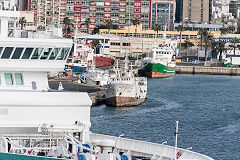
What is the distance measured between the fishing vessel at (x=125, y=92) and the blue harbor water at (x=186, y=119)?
1494mm

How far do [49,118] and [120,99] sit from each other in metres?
66.1

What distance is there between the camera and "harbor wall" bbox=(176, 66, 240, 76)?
167000 mm

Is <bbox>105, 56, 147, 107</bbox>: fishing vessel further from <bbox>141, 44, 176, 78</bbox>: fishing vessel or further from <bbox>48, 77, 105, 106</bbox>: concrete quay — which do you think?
<bbox>141, 44, 176, 78</bbox>: fishing vessel

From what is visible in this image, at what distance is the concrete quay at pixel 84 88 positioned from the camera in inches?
3531

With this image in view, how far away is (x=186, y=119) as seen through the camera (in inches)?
3009

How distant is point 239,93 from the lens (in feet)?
372

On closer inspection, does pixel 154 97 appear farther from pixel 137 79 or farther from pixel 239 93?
pixel 239 93

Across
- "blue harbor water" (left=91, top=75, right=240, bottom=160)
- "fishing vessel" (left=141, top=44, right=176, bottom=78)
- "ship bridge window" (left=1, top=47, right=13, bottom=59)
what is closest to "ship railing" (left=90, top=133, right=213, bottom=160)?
"ship bridge window" (left=1, top=47, right=13, bottom=59)

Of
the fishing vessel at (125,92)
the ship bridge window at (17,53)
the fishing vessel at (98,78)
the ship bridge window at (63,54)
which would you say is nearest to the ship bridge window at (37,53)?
the ship bridge window at (17,53)

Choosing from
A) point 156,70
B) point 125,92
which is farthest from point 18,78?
point 156,70

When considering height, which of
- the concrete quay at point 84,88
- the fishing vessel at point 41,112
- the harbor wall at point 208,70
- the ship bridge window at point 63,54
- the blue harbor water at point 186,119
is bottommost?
the harbor wall at point 208,70

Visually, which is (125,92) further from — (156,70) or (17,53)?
(17,53)

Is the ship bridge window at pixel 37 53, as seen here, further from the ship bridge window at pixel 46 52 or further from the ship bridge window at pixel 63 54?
the ship bridge window at pixel 63 54

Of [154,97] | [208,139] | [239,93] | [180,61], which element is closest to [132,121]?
[208,139]
